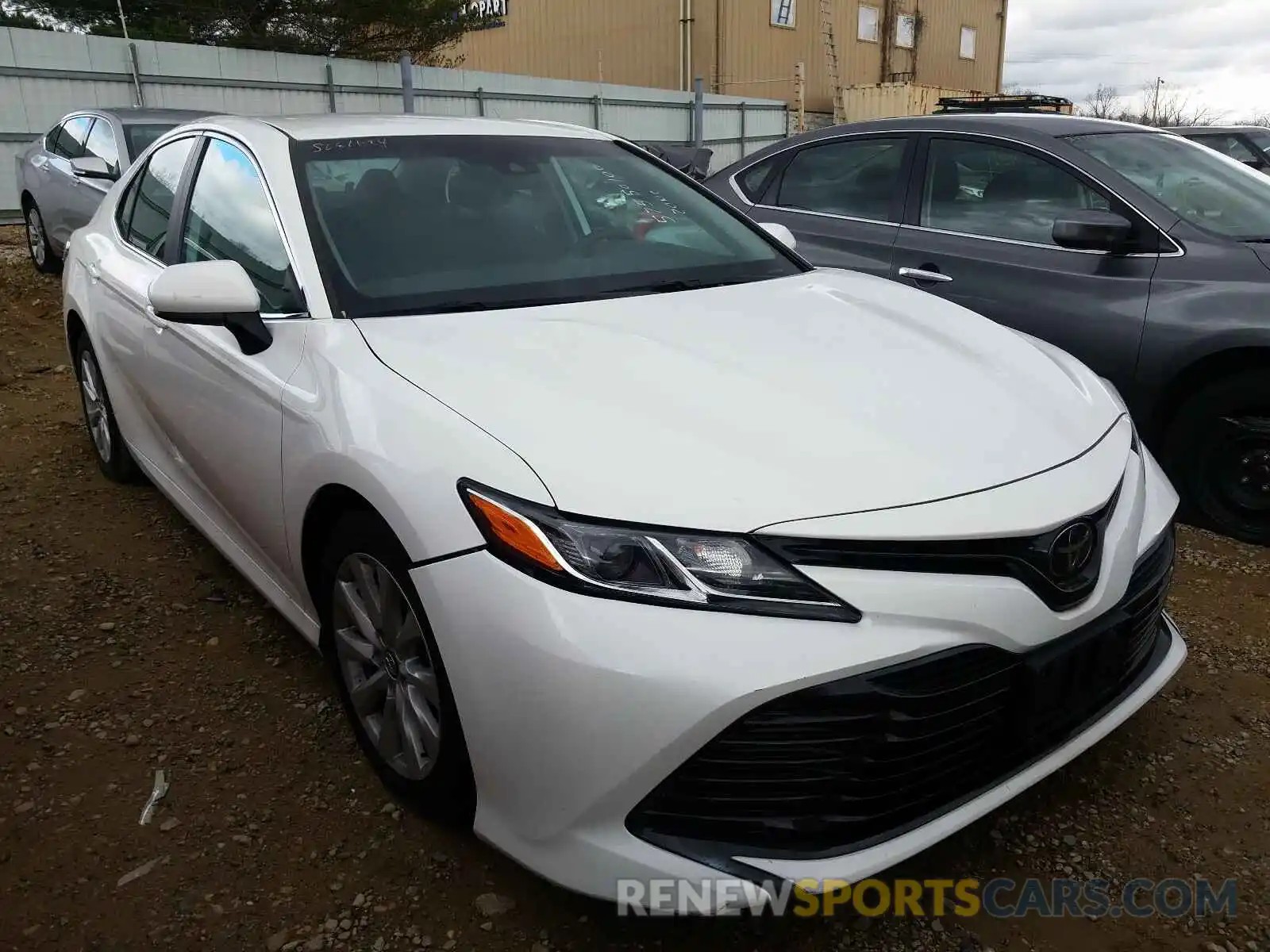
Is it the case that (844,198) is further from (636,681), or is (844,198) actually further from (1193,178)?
(636,681)

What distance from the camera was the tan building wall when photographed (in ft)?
72.8

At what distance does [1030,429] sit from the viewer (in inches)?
79.4

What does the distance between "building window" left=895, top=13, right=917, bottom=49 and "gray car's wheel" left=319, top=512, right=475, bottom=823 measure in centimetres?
2747

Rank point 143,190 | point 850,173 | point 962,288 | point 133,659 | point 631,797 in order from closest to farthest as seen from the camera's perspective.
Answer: point 631,797, point 133,659, point 143,190, point 962,288, point 850,173

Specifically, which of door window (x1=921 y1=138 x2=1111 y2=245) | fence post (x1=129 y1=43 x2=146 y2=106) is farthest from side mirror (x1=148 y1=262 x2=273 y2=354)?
fence post (x1=129 y1=43 x2=146 y2=106)

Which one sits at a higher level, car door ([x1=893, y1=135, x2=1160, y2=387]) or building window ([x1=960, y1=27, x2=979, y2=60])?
building window ([x1=960, y1=27, x2=979, y2=60])

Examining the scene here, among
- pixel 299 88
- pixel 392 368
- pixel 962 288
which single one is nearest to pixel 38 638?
pixel 392 368

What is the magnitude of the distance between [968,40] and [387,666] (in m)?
31.2

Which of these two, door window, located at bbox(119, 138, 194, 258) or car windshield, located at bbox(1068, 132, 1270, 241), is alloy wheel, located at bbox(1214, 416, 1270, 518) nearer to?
car windshield, located at bbox(1068, 132, 1270, 241)

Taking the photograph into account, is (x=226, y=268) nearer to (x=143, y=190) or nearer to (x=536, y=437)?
(x=536, y=437)

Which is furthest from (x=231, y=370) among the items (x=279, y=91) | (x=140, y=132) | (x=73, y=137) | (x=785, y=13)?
(x=785, y=13)

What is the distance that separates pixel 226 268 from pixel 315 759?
1.21 metres

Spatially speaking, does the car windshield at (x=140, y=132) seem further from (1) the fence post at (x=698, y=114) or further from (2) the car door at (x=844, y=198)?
(1) the fence post at (x=698, y=114)

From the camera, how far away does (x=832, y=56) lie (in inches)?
952
